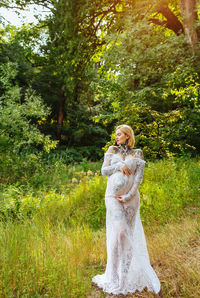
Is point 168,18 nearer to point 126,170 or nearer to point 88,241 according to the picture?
point 126,170

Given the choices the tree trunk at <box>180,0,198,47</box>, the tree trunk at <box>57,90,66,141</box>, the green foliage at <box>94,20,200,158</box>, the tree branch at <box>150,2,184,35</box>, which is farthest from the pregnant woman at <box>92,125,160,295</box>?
the tree trunk at <box>57,90,66,141</box>

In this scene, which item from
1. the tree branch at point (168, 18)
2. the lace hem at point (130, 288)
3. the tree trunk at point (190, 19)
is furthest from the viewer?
the tree branch at point (168, 18)

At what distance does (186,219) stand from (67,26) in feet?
23.7

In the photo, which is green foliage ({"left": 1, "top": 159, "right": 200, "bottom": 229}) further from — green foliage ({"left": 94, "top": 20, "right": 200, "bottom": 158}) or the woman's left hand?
the woman's left hand

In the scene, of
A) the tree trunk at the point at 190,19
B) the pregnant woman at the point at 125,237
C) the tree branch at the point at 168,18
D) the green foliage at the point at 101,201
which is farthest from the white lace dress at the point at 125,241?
the tree branch at the point at 168,18

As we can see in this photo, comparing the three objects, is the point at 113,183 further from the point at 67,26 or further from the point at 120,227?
the point at 67,26

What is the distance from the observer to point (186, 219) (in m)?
5.54

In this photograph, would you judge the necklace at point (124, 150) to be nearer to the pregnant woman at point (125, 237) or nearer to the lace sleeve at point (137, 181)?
the pregnant woman at point (125, 237)

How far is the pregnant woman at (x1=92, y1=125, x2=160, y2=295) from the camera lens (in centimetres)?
333

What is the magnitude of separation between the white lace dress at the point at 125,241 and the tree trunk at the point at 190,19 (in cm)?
708

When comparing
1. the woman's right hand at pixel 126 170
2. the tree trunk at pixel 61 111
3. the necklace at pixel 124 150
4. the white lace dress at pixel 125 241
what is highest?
the tree trunk at pixel 61 111

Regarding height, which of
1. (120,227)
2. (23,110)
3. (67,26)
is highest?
(67,26)

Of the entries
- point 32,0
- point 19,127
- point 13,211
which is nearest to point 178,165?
point 13,211

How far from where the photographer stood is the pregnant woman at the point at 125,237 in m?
3.33
